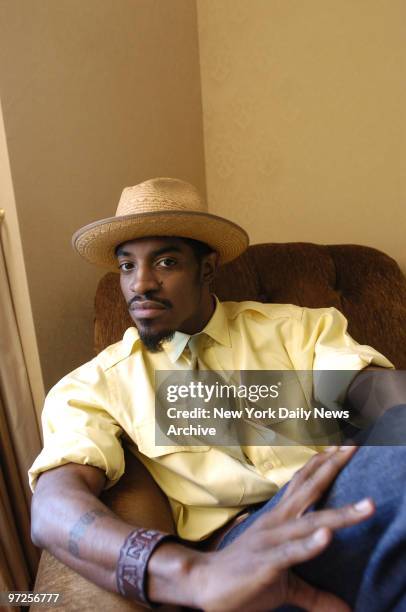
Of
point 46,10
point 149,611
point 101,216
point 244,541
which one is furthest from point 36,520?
point 46,10

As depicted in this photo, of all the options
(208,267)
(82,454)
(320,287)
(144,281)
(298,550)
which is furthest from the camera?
(320,287)

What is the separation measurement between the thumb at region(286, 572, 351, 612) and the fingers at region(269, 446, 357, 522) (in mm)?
83

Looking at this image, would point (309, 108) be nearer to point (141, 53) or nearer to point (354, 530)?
point (141, 53)

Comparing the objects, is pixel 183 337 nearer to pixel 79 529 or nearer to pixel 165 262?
pixel 165 262

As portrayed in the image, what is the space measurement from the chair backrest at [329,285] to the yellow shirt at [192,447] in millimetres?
195

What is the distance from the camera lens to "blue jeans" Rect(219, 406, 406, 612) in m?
0.57

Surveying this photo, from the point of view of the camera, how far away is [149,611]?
2.16ft

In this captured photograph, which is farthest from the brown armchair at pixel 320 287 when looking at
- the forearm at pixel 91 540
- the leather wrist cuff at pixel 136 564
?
the leather wrist cuff at pixel 136 564

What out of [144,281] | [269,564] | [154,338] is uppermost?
[144,281]

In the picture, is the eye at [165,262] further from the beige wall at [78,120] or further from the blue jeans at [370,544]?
the blue jeans at [370,544]

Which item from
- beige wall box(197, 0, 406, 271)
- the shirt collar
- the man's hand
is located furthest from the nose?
beige wall box(197, 0, 406, 271)

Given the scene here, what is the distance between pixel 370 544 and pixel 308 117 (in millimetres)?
1365

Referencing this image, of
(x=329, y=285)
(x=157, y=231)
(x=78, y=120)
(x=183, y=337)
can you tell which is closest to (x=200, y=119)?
(x=78, y=120)

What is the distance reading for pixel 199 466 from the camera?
0.89 metres
